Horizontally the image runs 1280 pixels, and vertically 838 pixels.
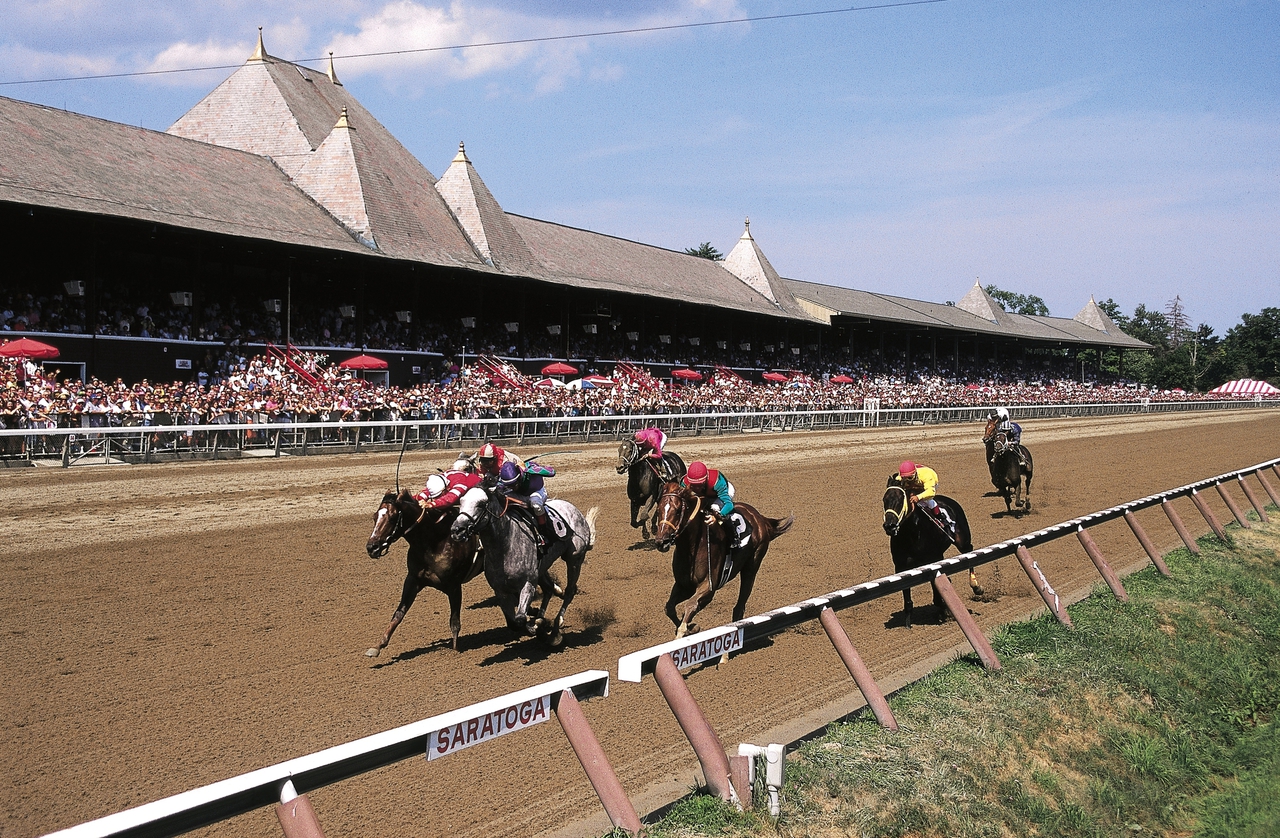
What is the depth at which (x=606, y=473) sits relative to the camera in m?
20.8

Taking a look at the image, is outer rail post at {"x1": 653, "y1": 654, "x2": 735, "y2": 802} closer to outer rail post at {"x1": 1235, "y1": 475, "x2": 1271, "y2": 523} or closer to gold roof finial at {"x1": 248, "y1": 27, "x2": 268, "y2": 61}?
outer rail post at {"x1": 1235, "y1": 475, "x2": 1271, "y2": 523}

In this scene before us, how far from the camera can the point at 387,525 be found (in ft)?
24.7

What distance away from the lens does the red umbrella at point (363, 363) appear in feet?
93.9

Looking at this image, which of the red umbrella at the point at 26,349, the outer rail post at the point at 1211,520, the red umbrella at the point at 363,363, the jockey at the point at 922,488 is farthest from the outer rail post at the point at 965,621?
the red umbrella at the point at 363,363

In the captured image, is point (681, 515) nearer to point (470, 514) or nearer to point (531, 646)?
point (470, 514)

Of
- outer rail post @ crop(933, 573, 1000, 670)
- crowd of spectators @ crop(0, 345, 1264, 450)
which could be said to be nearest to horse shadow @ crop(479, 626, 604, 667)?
outer rail post @ crop(933, 573, 1000, 670)

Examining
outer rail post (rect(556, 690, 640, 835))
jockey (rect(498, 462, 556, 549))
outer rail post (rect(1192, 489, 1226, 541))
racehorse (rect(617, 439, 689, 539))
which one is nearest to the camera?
outer rail post (rect(556, 690, 640, 835))

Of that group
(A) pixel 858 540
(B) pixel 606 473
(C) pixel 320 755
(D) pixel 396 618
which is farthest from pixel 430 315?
(C) pixel 320 755

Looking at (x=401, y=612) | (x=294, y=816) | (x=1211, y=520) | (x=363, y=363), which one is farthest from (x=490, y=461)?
(x=363, y=363)

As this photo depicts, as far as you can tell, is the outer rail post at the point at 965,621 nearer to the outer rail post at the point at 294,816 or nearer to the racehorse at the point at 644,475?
the outer rail post at the point at 294,816

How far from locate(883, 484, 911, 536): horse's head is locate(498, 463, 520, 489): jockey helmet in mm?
3282

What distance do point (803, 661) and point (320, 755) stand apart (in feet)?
17.3

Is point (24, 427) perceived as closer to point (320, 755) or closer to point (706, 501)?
point (706, 501)

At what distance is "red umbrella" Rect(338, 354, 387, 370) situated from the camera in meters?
28.6
